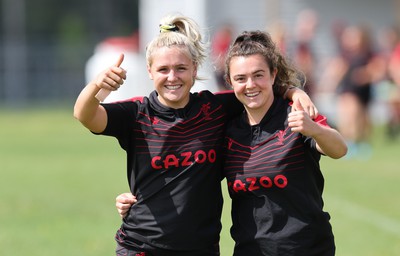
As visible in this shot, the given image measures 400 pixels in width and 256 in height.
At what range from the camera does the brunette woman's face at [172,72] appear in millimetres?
5203

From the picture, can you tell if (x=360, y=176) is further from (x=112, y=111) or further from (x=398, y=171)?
(x=112, y=111)

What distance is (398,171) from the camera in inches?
558

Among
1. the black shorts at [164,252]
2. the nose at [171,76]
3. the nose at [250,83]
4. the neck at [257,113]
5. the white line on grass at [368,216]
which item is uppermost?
the nose at [171,76]

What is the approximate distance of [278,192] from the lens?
16.6 ft

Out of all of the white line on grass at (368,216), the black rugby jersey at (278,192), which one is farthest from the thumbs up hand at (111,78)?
the white line on grass at (368,216)

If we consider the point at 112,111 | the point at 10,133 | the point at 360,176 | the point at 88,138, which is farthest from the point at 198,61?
the point at 10,133

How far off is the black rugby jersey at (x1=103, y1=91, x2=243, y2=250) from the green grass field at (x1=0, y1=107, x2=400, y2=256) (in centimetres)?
301

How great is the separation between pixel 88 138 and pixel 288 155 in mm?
16354

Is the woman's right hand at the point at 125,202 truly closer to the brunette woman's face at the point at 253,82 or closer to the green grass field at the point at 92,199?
the brunette woman's face at the point at 253,82

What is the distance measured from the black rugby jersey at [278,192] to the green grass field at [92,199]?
3.09 m

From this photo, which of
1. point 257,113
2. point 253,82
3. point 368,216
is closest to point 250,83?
point 253,82

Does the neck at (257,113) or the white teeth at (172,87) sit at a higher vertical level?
the white teeth at (172,87)

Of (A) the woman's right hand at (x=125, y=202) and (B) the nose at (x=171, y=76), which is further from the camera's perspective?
(A) the woman's right hand at (x=125, y=202)

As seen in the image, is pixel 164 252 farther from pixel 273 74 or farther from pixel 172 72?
pixel 273 74
